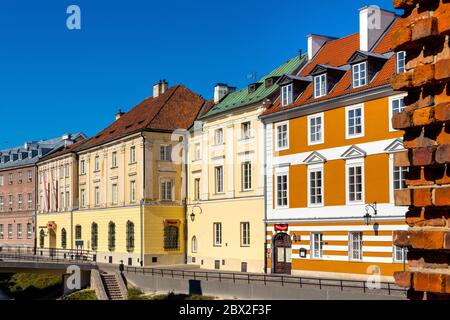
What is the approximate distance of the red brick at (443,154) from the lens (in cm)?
702

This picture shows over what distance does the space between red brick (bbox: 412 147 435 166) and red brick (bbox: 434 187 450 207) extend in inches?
12.0

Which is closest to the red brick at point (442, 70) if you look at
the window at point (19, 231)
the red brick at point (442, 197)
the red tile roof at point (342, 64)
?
the red brick at point (442, 197)

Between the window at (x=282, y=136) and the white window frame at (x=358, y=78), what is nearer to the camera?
the white window frame at (x=358, y=78)

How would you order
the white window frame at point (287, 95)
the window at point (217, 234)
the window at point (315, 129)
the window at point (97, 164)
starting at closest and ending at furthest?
1. the window at point (315, 129)
2. the white window frame at point (287, 95)
3. the window at point (217, 234)
4. the window at point (97, 164)

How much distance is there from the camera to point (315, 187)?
39750 millimetres

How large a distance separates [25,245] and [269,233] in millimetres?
47210

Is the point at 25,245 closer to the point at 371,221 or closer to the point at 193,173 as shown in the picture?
the point at 193,173

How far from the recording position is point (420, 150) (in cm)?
741

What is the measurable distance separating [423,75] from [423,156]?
855mm

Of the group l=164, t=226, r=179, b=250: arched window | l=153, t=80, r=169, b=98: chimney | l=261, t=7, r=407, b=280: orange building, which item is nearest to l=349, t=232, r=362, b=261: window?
l=261, t=7, r=407, b=280: orange building

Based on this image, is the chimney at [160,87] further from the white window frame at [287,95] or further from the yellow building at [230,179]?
the white window frame at [287,95]

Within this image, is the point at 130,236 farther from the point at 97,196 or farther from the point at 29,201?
the point at 29,201

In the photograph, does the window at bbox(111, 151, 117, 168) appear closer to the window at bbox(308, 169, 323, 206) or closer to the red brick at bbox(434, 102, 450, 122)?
the window at bbox(308, 169, 323, 206)

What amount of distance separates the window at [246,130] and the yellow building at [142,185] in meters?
10.9
